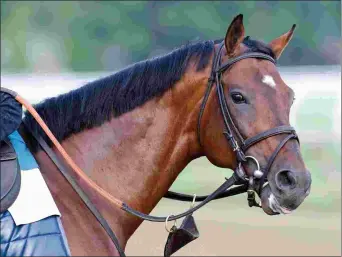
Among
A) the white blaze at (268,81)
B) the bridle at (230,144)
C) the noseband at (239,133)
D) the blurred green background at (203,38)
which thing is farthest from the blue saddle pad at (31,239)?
the blurred green background at (203,38)

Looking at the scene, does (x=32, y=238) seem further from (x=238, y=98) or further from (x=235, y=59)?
(x=235, y=59)

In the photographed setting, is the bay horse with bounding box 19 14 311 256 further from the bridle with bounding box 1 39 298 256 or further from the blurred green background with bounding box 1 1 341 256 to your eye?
the blurred green background with bounding box 1 1 341 256

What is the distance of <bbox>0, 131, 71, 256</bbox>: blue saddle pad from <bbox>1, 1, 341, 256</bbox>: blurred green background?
16.7 ft

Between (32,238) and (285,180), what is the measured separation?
3.40 ft

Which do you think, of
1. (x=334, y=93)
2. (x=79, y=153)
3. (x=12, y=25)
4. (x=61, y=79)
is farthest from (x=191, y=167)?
(x=79, y=153)

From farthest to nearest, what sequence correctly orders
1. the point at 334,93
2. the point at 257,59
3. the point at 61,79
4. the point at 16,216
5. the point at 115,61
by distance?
the point at 115,61 < the point at 61,79 < the point at 334,93 < the point at 257,59 < the point at 16,216

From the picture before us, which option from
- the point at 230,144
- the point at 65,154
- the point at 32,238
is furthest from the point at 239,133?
the point at 32,238

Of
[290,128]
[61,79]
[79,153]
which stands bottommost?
[61,79]

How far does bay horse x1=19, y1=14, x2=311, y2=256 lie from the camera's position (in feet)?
9.86

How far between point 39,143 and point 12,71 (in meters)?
12.1

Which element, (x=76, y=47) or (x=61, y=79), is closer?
(x=61, y=79)

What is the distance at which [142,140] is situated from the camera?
10.3 ft

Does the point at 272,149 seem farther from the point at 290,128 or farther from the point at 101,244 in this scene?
the point at 101,244

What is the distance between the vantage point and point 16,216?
269 centimetres
